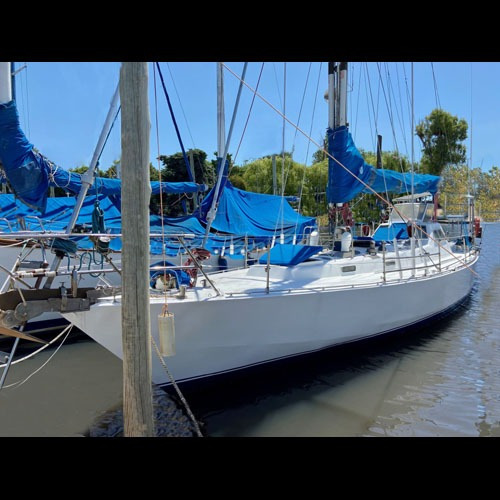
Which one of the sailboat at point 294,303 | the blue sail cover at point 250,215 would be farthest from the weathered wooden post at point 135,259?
the blue sail cover at point 250,215

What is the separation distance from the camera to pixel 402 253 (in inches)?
368

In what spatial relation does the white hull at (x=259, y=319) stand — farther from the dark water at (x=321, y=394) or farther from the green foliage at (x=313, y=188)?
the green foliage at (x=313, y=188)

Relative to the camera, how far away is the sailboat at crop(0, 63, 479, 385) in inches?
202

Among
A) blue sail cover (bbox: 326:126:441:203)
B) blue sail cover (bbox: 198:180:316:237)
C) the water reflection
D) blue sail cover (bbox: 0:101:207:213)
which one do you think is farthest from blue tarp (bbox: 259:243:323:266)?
blue sail cover (bbox: 0:101:207:213)

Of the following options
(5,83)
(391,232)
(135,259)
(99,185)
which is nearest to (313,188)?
(391,232)

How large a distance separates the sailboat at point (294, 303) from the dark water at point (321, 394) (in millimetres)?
343

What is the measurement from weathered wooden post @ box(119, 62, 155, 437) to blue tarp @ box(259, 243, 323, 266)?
3.71 metres

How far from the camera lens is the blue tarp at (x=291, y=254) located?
22.4 ft

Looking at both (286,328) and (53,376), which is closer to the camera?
(286,328)
